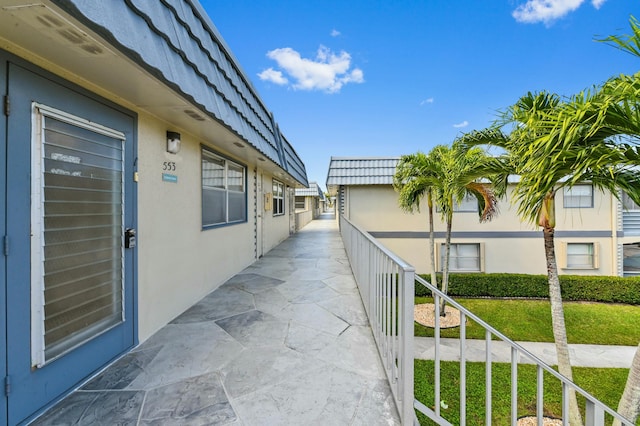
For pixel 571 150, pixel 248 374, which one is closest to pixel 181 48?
pixel 248 374

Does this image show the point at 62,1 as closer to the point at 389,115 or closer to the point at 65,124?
the point at 65,124

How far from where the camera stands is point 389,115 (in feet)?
51.8

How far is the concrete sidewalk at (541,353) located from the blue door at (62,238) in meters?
4.67

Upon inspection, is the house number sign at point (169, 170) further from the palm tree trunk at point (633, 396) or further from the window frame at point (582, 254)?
the window frame at point (582, 254)

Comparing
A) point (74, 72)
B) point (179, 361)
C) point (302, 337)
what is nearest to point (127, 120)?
point (74, 72)

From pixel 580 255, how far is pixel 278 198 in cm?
1177

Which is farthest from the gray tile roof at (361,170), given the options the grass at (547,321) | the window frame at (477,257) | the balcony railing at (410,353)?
the balcony railing at (410,353)

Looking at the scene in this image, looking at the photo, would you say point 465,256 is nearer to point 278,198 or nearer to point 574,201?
point 574,201

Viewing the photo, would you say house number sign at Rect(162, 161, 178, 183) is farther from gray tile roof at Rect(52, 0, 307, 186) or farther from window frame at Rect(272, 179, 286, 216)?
window frame at Rect(272, 179, 286, 216)

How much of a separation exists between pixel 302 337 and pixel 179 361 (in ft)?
3.94

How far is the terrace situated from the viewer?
167 centimetres

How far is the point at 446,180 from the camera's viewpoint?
5.24 m

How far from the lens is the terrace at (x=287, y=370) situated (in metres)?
1.67

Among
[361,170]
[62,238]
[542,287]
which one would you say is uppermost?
[361,170]
